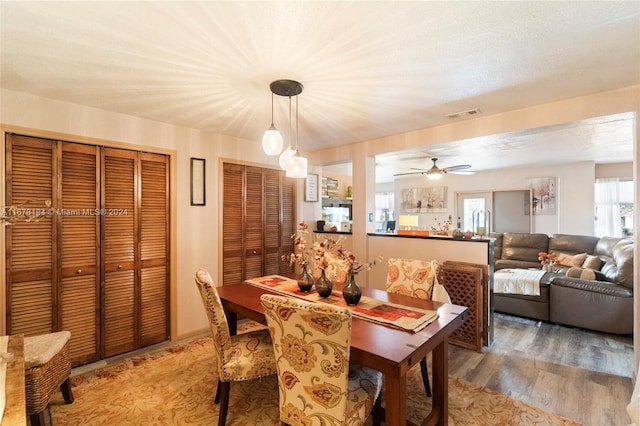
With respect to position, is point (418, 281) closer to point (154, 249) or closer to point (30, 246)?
point (154, 249)

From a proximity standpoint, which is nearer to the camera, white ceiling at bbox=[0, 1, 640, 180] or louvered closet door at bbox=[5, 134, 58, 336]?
white ceiling at bbox=[0, 1, 640, 180]

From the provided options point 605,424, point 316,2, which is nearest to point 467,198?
point 605,424

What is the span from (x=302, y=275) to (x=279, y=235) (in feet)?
5.83

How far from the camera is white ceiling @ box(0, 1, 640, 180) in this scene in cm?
145

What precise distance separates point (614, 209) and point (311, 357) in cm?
730

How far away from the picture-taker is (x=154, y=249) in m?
3.14

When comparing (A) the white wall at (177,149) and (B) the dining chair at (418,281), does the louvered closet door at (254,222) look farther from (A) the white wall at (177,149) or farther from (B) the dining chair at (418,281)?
(B) the dining chair at (418,281)

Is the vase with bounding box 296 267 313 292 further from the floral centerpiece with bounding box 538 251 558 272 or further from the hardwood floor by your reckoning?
the floral centerpiece with bounding box 538 251 558 272

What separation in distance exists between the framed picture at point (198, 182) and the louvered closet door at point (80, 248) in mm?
883

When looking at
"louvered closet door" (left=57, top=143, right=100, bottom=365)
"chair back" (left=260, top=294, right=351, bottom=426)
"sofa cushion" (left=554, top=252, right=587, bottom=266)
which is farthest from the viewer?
"sofa cushion" (left=554, top=252, right=587, bottom=266)

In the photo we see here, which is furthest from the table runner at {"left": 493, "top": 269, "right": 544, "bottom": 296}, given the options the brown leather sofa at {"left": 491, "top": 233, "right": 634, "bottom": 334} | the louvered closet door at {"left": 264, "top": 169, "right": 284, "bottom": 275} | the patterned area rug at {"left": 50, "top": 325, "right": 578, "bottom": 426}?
the louvered closet door at {"left": 264, "top": 169, "right": 284, "bottom": 275}

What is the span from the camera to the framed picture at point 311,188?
450 centimetres

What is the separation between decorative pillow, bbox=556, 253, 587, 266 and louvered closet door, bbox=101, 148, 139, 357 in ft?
20.2

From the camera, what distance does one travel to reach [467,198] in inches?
285
